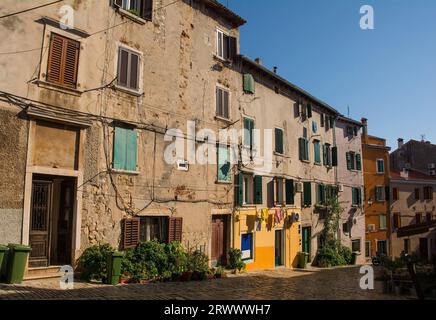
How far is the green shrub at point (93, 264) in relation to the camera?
38.1ft

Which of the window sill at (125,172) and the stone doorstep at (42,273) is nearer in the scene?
the stone doorstep at (42,273)

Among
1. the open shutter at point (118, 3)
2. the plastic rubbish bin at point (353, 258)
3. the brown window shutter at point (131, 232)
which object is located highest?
the open shutter at point (118, 3)

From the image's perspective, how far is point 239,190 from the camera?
61.3ft

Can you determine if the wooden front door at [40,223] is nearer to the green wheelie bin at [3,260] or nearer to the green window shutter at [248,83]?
the green wheelie bin at [3,260]

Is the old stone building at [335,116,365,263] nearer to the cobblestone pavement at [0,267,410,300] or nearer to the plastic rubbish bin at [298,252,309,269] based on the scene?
the plastic rubbish bin at [298,252,309,269]

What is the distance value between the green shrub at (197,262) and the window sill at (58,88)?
7299 millimetres

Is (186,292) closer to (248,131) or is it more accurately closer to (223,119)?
(223,119)

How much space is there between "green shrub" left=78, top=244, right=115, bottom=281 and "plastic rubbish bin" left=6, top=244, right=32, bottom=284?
212 cm

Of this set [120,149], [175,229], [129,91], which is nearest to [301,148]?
[175,229]

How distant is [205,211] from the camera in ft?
55.0

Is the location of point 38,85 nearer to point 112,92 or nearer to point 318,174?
point 112,92

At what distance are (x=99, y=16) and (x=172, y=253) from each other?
8.75 m

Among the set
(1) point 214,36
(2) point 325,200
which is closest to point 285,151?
(2) point 325,200

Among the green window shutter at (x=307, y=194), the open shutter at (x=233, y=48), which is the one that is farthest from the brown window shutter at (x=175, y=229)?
the green window shutter at (x=307, y=194)
